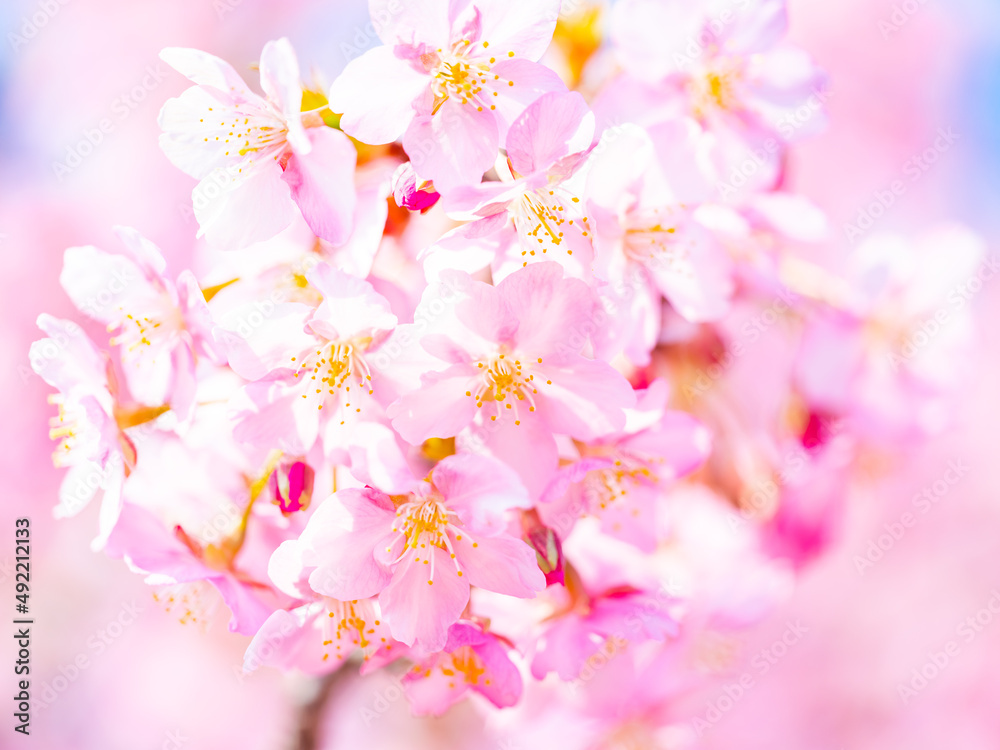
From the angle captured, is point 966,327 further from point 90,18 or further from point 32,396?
point 90,18

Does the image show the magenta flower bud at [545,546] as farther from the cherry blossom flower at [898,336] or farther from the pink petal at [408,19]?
the cherry blossom flower at [898,336]

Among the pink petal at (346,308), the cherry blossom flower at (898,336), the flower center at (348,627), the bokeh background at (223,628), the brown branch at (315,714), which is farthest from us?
the bokeh background at (223,628)

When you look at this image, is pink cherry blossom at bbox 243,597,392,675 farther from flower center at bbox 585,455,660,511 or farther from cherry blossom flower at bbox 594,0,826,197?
cherry blossom flower at bbox 594,0,826,197

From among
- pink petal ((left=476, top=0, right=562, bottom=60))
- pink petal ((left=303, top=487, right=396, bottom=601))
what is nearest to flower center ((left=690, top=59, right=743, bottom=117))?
pink petal ((left=476, top=0, right=562, bottom=60))

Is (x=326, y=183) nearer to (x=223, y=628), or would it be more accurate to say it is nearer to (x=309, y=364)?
(x=309, y=364)

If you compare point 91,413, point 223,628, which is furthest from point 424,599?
point 223,628

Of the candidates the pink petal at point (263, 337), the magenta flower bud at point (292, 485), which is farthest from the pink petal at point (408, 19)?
the magenta flower bud at point (292, 485)
